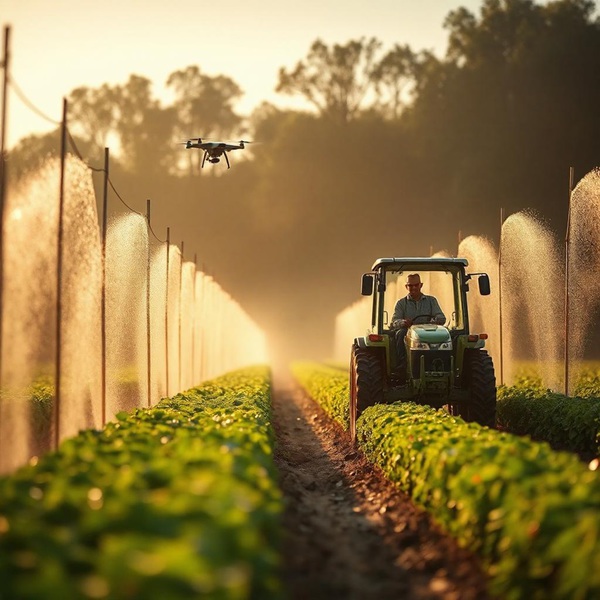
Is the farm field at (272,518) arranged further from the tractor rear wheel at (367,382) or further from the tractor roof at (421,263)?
the tractor roof at (421,263)

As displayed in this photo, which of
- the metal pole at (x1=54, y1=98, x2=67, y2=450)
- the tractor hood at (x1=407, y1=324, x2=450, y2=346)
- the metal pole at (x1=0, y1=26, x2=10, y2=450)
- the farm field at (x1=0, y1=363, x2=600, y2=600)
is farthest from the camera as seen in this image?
the tractor hood at (x1=407, y1=324, x2=450, y2=346)

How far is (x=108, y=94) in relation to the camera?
98562 millimetres

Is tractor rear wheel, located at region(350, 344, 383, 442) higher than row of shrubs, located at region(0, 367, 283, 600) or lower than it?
higher

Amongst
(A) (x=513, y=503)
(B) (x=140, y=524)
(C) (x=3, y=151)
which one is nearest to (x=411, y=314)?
(C) (x=3, y=151)

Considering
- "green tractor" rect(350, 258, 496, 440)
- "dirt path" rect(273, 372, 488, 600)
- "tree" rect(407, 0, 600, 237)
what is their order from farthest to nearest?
"tree" rect(407, 0, 600, 237), "green tractor" rect(350, 258, 496, 440), "dirt path" rect(273, 372, 488, 600)

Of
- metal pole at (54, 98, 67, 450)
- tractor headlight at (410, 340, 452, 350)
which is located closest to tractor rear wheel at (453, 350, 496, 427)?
tractor headlight at (410, 340, 452, 350)

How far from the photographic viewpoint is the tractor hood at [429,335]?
40.9ft

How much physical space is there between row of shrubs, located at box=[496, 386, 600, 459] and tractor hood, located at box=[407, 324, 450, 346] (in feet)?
5.94

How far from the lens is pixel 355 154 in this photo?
85.5m

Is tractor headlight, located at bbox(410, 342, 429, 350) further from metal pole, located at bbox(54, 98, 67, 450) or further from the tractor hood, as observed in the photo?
metal pole, located at bbox(54, 98, 67, 450)

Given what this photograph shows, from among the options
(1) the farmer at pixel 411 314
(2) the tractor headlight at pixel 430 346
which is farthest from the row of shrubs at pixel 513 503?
(1) the farmer at pixel 411 314

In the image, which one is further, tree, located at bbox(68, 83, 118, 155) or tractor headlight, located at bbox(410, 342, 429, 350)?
tree, located at bbox(68, 83, 118, 155)

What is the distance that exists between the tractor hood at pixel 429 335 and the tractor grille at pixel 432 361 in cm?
15

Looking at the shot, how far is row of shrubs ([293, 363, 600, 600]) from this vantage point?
4.62 metres
